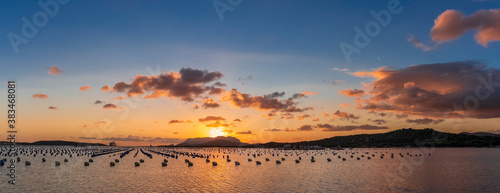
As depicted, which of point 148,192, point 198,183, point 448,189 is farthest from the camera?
point 198,183

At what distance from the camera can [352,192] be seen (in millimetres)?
45375

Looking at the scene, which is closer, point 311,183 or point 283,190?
point 283,190

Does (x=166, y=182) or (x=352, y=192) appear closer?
(x=352, y=192)

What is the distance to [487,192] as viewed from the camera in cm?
4519

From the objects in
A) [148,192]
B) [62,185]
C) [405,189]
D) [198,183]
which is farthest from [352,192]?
[62,185]

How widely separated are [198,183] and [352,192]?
23395 mm

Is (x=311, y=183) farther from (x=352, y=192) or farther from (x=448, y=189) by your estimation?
(x=448, y=189)

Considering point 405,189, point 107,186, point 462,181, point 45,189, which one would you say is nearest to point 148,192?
point 107,186

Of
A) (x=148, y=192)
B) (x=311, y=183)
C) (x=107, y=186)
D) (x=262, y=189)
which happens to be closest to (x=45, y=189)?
(x=107, y=186)

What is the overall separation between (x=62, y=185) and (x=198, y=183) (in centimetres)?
1979

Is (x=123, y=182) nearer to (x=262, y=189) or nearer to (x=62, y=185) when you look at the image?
(x=62, y=185)

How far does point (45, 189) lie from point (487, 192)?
59078mm

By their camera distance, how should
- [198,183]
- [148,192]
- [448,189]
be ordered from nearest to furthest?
1. [148,192]
2. [448,189]
3. [198,183]

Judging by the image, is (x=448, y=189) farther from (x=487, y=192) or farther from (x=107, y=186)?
(x=107, y=186)
